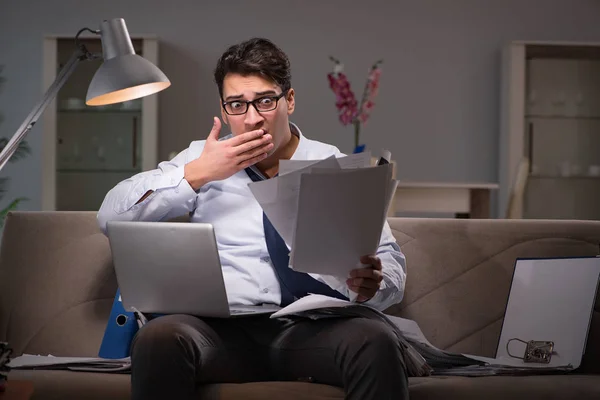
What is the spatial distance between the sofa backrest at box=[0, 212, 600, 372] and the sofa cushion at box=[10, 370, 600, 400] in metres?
0.37

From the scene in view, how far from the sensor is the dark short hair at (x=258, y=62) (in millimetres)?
2100

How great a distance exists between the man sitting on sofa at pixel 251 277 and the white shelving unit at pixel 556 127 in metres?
4.11

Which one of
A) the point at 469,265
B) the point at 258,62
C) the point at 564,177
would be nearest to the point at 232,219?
the point at 258,62

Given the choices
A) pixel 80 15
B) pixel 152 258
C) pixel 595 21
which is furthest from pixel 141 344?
pixel 595 21

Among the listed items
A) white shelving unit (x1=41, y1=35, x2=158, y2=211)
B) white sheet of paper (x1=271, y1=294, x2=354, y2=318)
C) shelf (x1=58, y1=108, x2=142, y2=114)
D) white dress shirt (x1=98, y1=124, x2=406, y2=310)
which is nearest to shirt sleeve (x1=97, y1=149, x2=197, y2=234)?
white dress shirt (x1=98, y1=124, x2=406, y2=310)

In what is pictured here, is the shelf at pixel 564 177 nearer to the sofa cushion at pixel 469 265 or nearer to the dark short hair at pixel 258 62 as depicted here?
the sofa cushion at pixel 469 265

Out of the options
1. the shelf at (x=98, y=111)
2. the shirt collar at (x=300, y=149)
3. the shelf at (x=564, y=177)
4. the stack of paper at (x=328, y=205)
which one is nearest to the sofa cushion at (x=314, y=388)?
the stack of paper at (x=328, y=205)

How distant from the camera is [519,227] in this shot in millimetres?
2334

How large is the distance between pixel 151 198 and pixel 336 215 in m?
0.58

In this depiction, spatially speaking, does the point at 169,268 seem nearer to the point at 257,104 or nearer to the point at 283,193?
the point at 283,193

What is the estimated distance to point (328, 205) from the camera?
1.65 m

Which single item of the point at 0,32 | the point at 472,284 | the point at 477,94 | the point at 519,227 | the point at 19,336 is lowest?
the point at 19,336

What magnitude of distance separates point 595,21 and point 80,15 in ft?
13.2

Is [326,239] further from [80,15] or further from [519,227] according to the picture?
[80,15]
